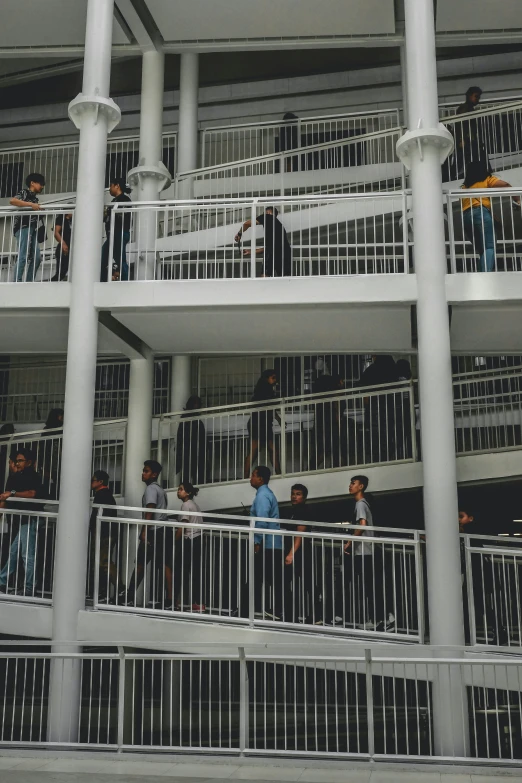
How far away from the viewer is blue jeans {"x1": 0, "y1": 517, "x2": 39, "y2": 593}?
10359 mm

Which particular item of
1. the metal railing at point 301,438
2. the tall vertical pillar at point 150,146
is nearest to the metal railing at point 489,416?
the metal railing at point 301,438

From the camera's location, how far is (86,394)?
1070 cm

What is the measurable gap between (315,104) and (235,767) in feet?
47.9

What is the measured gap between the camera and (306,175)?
15477 millimetres

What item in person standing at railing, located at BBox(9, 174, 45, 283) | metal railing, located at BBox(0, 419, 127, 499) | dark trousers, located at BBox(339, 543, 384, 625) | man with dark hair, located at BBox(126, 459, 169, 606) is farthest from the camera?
metal railing, located at BBox(0, 419, 127, 499)

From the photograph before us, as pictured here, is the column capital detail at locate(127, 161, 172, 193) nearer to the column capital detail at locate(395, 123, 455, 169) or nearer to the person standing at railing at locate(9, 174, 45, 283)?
the person standing at railing at locate(9, 174, 45, 283)

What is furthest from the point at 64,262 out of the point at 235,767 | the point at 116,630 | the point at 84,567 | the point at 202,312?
the point at 235,767

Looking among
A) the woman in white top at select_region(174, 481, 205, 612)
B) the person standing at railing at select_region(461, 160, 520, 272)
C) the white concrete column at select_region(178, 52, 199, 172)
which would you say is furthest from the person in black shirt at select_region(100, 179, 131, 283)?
the person standing at railing at select_region(461, 160, 520, 272)

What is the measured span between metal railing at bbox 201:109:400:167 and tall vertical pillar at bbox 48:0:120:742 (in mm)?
5184

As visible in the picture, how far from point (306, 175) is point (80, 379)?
696 centimetres

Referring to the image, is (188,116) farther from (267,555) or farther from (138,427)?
(267,555)

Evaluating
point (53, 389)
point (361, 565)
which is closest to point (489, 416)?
point (361, 565)

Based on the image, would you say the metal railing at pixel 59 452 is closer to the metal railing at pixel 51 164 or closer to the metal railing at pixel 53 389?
the metal railing at pixel 53 389

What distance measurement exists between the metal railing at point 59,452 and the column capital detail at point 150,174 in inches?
163
